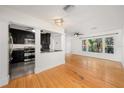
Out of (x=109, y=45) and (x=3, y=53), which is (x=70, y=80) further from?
(x=109, y=45)

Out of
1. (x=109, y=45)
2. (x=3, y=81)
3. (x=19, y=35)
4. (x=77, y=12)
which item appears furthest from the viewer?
(x=109, y=45)

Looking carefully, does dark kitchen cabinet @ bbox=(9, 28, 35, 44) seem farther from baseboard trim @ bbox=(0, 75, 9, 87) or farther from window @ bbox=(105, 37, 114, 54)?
window @ bbox=(105, 37, 114, 54)

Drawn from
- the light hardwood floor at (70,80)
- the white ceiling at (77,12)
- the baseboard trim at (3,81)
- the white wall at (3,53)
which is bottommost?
the light hardwood floor at (70,80)

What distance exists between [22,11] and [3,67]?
6.34 feet

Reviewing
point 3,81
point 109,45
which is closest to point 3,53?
point 3,81

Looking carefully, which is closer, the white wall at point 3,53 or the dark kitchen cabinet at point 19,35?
the white wall at point 3,53

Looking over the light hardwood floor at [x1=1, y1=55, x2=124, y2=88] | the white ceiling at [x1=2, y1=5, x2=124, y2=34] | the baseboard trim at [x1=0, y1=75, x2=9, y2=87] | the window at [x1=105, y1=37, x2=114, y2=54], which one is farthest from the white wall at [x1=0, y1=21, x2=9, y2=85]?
the window at [x1=105, y1=37, x2=114, y2=54]

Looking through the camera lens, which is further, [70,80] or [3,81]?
[70,80]

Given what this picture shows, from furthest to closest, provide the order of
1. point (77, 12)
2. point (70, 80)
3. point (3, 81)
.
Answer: point (77, 12), point (70, 80), point (3, 81)

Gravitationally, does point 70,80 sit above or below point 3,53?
below

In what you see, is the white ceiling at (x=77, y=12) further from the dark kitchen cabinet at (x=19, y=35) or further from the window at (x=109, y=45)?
the window at (x=109, y=45)

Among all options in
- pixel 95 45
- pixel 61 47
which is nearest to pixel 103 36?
pixel 95 45

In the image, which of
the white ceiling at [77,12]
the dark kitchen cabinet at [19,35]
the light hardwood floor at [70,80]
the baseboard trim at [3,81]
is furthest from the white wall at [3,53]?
the dark kitchen cabinet at [19,35]
